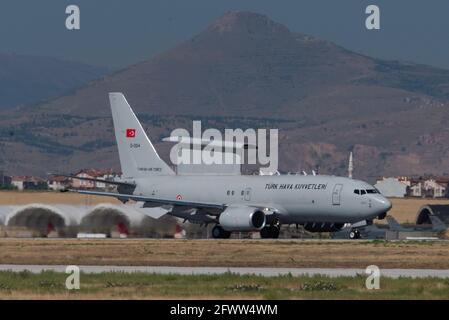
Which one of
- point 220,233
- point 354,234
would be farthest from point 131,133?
point 354,234

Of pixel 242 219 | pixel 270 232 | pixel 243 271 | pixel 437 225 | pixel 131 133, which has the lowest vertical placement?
pixel 270 232

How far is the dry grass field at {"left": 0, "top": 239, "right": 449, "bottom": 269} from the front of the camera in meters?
60.2

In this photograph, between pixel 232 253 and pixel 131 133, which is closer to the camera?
pixel 232 253

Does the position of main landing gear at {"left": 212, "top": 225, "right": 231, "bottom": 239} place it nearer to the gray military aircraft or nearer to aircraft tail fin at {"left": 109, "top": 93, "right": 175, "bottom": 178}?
the gray military aircraft

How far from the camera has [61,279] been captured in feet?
157

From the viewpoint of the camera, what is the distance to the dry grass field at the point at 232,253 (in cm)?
6016

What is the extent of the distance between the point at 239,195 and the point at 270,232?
389 centimetres

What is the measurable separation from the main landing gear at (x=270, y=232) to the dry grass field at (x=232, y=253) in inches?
363

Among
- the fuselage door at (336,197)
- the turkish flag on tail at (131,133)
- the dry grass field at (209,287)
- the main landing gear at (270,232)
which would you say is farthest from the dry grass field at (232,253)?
the turkish flag on tail at (131,133)

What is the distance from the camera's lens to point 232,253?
67.6 meters

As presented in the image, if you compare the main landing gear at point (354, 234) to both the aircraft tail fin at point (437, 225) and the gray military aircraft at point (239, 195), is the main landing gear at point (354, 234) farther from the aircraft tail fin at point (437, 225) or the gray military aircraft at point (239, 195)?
the aircraft tail fin at point (437, 225)

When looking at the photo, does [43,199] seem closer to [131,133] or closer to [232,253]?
[131,133]
